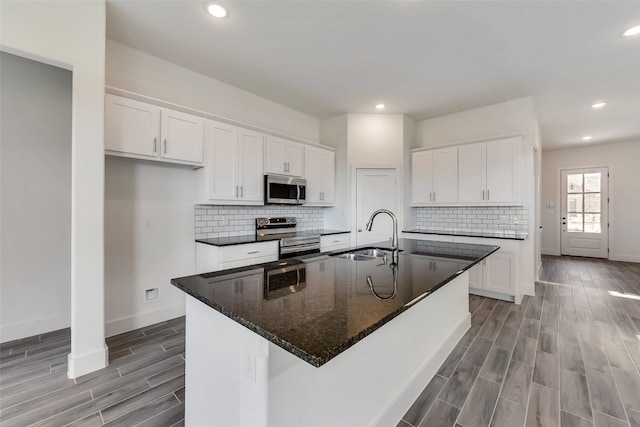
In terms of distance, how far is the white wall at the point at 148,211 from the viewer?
2.67 m

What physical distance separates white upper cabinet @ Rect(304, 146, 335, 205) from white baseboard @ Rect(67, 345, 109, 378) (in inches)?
111

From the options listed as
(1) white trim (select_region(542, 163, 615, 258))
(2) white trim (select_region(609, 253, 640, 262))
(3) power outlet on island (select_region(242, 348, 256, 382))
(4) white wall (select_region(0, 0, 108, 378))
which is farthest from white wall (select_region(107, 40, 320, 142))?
(2) white trim (select_region(609, 253, 640, 262))

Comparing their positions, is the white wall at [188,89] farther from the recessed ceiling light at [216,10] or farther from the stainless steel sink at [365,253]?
the stainless steel sink at [365,253]

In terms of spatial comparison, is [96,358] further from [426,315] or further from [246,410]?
[426,315]

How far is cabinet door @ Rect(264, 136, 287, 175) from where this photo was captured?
3590 millimetres

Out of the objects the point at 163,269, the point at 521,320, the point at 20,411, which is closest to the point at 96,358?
the point at 20,411

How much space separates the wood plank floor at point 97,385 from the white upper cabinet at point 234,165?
63.2 inches

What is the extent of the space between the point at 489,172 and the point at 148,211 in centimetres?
452

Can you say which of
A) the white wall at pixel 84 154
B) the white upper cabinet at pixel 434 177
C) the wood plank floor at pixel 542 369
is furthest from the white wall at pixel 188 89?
the wood plank floor at pixel 542 369

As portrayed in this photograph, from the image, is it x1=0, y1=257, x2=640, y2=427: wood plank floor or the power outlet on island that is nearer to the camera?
the power outlet on island

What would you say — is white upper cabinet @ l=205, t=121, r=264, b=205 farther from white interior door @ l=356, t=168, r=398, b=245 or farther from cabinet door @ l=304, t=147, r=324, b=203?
white interior door @ l=356, t=168, r=398, b=245

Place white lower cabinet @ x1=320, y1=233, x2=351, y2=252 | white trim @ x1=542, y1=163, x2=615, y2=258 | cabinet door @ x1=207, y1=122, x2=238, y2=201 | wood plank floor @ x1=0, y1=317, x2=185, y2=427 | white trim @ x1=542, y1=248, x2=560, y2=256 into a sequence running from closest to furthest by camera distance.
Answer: wood plank floor @ x1=0, y1=317, x2=185, y2=427, cabinet door @ x1=207, y1=122, x2=238, y2=201, white lower cabinet @ x1=320, y1=233, x2=351, y2=252, white trim @ x1=542, y1=163, x2=615, y2=258, white trim @ x1=542, y1=248, x2=560, y2=256

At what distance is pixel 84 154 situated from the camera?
202cm

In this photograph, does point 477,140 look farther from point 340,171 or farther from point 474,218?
point 340,171
